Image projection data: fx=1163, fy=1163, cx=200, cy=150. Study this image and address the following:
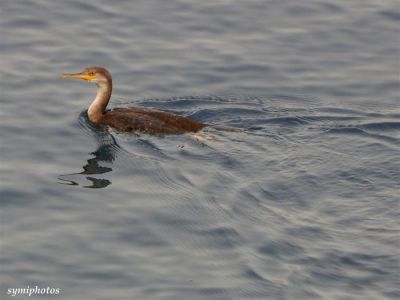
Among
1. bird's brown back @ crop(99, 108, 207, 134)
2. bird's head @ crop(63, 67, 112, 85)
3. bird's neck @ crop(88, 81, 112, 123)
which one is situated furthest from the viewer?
bird's head @ crop(63, 67, 112, 85)

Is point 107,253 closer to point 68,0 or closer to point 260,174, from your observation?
point 260,174

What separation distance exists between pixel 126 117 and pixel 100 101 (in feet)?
2.26

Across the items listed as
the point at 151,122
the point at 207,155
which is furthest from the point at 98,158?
the point at 207,155

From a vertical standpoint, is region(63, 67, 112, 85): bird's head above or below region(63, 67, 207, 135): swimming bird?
above

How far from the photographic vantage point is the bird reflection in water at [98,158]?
1450 centimetres

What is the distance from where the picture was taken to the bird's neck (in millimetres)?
16578

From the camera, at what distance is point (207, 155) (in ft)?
50.2

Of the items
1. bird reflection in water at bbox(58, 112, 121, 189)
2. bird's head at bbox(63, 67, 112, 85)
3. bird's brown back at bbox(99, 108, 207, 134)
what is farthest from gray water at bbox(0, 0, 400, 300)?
bird's head at bbox(63, 67, 112, 85)

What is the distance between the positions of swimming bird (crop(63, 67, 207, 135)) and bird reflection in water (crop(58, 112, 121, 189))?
0.15m

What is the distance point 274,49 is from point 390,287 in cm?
751

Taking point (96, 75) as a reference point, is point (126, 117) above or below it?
below

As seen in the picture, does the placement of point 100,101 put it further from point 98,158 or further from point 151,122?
point 98,158

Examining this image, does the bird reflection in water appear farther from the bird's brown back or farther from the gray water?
the bird's brown back

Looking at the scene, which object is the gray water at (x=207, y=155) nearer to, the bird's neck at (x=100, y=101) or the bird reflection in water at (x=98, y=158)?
the bird reflection in water at (x=98, y=158)
